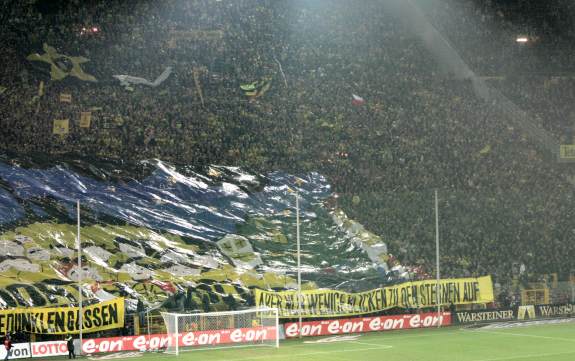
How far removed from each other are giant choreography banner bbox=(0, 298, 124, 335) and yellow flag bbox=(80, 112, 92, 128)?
11490 millimetres

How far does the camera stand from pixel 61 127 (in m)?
38.7

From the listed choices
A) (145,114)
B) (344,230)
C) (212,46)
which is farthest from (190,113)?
(344,230)

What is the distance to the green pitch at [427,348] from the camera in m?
26.9

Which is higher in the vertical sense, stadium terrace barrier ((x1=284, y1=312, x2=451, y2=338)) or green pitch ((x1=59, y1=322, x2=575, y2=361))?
stadium terrace barrier ((x1=284, y1=312, x2=451, y2=338))

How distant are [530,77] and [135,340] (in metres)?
33.0

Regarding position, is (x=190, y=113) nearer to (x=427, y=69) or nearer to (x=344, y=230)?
(x=344, y=230)

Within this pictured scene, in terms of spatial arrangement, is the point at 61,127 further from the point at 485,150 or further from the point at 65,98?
the point at 485,150

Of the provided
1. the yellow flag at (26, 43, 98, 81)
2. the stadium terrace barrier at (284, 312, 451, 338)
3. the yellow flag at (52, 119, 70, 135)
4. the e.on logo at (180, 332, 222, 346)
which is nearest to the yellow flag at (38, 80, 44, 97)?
the yellow flag at (26, 43, 98, 81)

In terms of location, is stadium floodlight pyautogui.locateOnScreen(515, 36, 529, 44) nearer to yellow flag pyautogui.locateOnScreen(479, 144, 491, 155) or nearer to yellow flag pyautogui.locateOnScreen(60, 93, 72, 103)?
yellow flag pyautogui.locateOnScreen(479, 144, 491, 155)

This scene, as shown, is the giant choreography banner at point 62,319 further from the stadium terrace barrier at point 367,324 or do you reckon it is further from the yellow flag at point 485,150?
the yellow flag at point 485,150

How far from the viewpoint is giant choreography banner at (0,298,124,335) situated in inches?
1110

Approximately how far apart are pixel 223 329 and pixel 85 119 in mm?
14228

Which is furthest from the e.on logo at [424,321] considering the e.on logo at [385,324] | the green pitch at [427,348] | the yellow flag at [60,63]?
the yellow flag at [60,63]

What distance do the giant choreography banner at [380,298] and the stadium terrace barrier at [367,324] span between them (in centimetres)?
63
